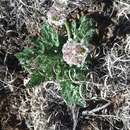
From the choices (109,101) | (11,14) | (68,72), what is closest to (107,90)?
(109,101)

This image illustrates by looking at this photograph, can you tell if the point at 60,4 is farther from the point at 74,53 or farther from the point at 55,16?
the point at 74,53

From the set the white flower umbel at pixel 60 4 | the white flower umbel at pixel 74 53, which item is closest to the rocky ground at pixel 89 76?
the white flower umbel at pixel 60 4

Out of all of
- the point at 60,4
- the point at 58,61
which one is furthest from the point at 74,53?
the point at 60,4

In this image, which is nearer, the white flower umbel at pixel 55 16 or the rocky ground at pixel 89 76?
the white flower umbel at pixel 55 16

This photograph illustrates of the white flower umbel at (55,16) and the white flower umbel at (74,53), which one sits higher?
the white flower umbel at (55,16)

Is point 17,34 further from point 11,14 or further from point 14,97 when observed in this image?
point 14,97

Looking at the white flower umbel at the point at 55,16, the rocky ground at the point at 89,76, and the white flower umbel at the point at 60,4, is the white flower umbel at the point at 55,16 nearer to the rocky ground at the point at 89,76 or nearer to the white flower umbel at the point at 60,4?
the white flower umbel at the point at 60,4
